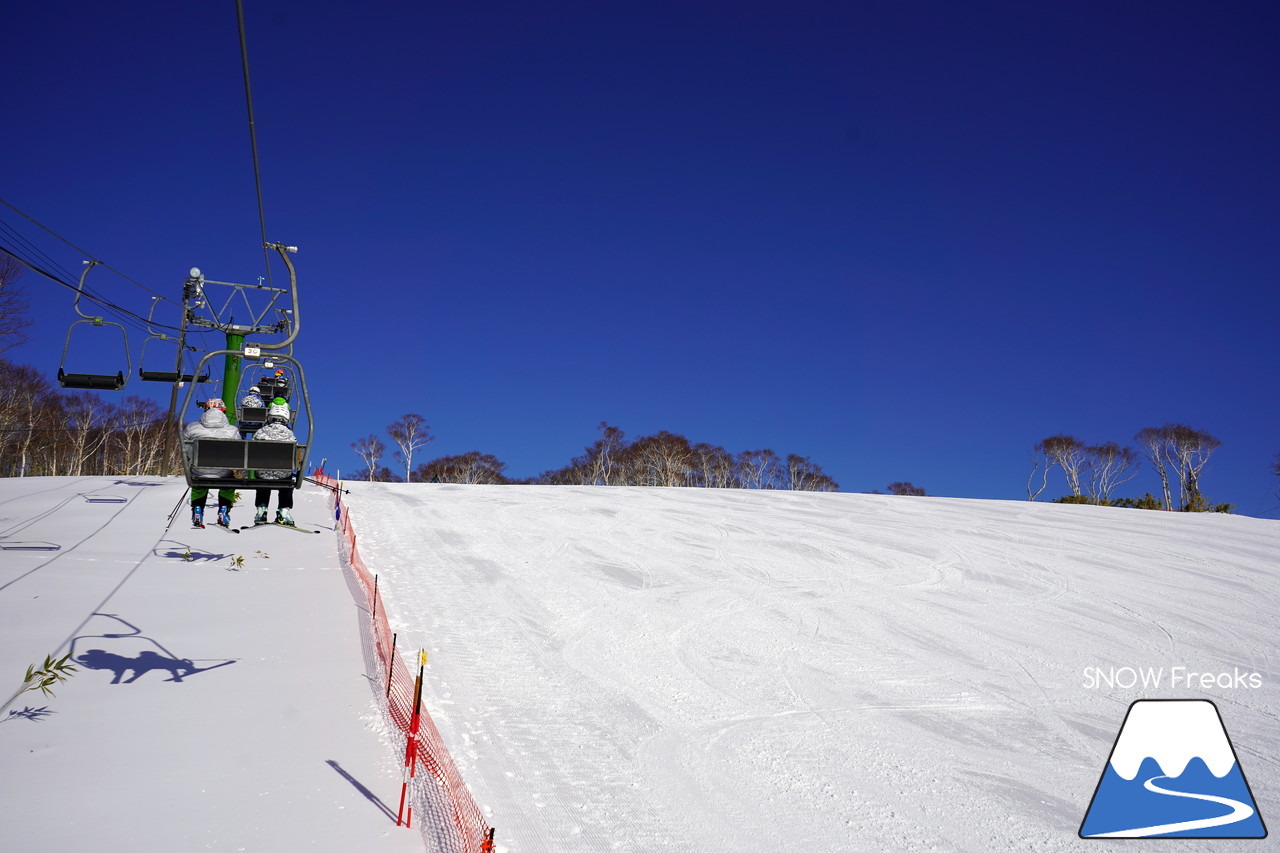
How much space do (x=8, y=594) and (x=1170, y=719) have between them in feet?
57.6

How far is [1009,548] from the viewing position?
821 inches

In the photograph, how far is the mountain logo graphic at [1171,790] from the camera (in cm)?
722

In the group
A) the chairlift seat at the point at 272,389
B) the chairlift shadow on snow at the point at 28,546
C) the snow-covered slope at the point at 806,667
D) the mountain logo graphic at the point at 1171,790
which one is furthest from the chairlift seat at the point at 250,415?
the mountain logo graphic at the point at 1171,790

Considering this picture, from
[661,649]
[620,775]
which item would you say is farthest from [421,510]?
[620,775]

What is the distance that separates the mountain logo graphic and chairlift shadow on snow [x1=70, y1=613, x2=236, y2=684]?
10375 mm

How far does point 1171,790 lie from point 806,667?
497cm

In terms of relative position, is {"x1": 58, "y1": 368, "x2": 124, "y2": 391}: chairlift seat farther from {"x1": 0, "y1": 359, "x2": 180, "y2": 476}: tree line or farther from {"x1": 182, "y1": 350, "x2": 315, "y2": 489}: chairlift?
{"x1": 0, "y1": 359, "x2": 180, "y2": 476}: tree line

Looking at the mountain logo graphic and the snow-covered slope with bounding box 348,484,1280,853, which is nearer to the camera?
the mountain logo graphic

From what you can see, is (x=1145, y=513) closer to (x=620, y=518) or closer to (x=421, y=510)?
(x=620, y=518)

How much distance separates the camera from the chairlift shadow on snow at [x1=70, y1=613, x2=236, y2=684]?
30.5 feet

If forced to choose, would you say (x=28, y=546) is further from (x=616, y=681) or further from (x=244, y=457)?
(x=616, y=681)

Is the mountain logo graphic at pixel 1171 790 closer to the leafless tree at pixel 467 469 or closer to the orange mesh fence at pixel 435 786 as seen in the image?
the orange mesh fence at pixel 435 786

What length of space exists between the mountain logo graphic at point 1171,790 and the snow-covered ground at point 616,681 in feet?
0.63

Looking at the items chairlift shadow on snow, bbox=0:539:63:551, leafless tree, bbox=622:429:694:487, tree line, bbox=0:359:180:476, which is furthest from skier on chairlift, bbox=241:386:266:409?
leafless tree, bbox=622:429:694:487
